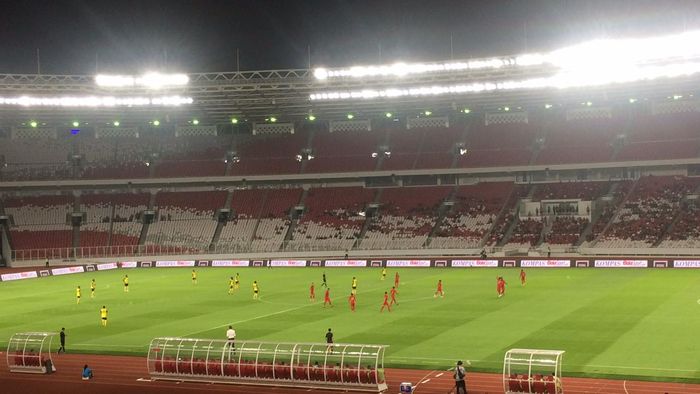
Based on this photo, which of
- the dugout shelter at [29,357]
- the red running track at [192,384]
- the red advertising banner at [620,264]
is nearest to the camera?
the red running track at [192,384]

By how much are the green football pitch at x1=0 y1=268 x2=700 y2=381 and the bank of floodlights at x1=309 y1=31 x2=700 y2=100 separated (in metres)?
15.4

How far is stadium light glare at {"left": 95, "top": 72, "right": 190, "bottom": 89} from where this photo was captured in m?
65.0

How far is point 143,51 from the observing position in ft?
218

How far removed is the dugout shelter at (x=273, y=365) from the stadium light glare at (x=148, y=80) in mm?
41675

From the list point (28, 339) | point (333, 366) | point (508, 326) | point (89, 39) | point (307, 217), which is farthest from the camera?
point (307, 217)

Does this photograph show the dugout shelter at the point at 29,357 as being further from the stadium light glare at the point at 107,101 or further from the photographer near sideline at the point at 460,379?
the stadium light glare at the point at 107,101

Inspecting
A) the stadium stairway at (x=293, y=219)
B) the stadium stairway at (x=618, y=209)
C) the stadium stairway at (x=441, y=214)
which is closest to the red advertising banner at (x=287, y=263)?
the stadium stairway at (x=293, y=219)

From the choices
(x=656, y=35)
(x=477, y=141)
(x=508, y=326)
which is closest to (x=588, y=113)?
(x=477, y=141)

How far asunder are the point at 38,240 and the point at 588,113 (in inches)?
2348

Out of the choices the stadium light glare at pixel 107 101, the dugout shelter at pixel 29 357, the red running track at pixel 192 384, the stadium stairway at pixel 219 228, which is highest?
the stadium light glare at pixel 107 101

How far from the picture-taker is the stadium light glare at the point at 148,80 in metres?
65.0

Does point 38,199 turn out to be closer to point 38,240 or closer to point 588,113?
point 38,240

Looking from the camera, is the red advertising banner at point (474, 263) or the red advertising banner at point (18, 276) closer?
the red advertising banner at point (474, 263)

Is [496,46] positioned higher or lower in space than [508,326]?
higher
